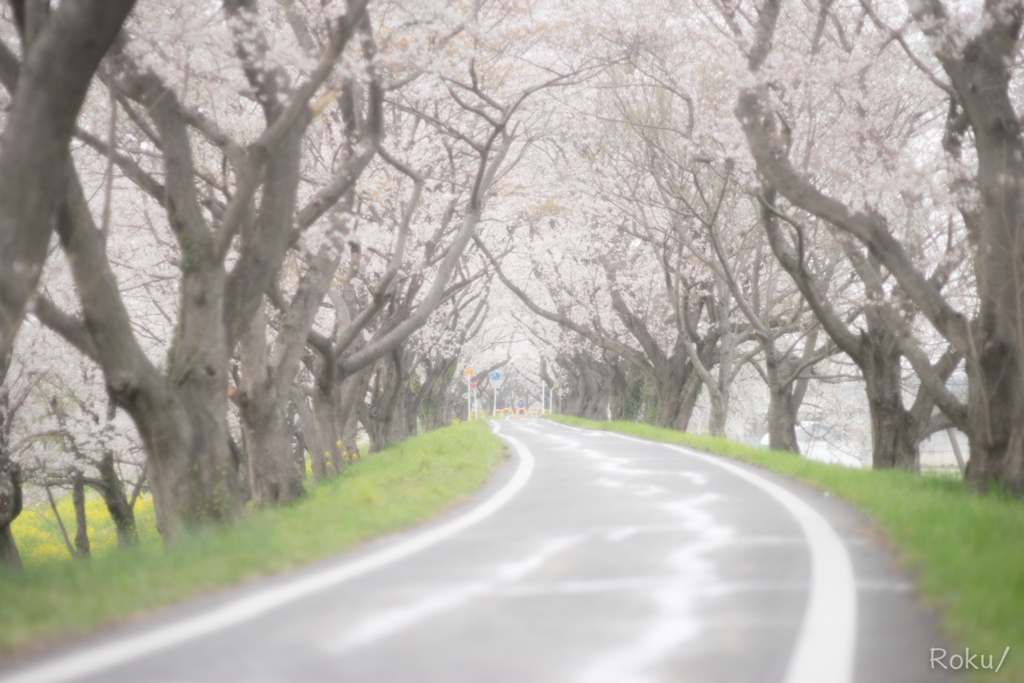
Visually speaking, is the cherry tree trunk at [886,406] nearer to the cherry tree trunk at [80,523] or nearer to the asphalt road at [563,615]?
the asphalt road at [563,615]

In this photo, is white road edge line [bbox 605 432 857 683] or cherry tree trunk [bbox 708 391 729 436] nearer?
white road edge line [bbox 605 432 857 683]

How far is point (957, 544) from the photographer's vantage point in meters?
4.89

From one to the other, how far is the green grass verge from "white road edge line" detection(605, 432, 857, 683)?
319 millimetres

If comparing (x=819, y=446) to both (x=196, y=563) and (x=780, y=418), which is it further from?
(x=196, y=563)

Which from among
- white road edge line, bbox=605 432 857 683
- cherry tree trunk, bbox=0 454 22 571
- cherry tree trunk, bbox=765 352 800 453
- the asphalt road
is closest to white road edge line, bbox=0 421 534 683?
the asphalt road

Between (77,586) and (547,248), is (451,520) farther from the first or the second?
(547,248)

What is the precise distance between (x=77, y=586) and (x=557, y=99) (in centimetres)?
1590

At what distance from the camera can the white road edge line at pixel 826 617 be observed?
3.11m

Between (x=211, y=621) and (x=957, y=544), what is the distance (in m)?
4.10

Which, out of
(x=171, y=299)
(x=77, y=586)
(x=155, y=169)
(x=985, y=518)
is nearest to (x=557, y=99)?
(x=155, y=169)

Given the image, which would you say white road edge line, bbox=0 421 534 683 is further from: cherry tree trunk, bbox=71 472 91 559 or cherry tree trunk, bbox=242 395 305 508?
cherry tree trunk, bbox=71 472 91 559

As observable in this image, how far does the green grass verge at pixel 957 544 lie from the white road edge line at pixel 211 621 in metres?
2.82

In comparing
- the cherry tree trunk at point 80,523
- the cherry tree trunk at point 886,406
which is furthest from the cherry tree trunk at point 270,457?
the cherry tree trunk at point 80,523

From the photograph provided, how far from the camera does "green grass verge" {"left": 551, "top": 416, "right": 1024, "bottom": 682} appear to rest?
339 centimetres
